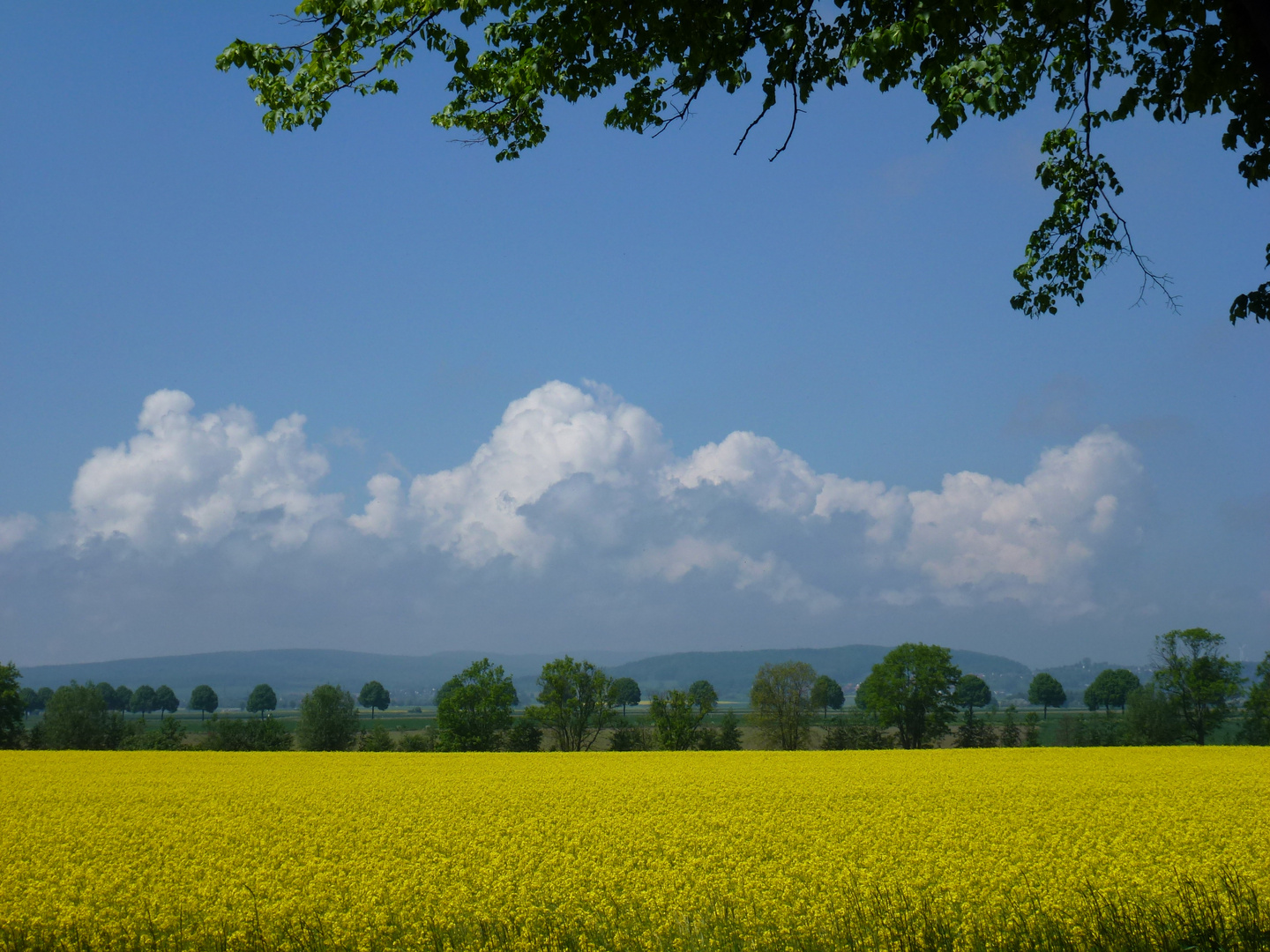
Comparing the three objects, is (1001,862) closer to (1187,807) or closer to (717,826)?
(717,826)

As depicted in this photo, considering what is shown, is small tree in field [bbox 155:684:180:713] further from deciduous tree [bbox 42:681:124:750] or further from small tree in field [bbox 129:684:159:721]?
deciduous tree [bbox 42:681:124:750]

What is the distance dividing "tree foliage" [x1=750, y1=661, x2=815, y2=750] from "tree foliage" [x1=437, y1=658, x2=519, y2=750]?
67.2 ft

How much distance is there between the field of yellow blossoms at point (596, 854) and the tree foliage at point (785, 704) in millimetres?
38306

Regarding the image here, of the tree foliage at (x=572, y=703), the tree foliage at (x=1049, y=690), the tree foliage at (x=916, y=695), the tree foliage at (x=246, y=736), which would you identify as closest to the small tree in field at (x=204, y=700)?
the tree foliage at (x=246, y=736)

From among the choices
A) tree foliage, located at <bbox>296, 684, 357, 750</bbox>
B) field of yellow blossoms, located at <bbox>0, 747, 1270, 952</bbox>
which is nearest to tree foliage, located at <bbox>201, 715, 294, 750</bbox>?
tree foliage, located at <bbox>296, 684, 357, 750</bbox>

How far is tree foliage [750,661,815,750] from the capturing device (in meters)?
67.7

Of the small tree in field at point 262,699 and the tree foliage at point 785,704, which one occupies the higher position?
the tree foliage at point 785,704

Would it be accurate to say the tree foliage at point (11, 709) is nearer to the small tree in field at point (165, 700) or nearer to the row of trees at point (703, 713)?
the row of trees at point (703, 713)

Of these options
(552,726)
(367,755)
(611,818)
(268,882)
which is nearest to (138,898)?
(268,882)

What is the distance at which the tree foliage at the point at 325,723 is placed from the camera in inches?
2719

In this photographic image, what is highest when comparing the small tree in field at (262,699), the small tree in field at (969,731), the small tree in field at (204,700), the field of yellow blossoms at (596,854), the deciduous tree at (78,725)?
the field of yellow blossoms at (596,854)

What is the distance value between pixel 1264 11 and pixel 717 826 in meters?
17.3

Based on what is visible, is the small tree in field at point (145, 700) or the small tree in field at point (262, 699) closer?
the small tree in field at point (262, 699)

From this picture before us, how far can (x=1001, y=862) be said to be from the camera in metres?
14.4
